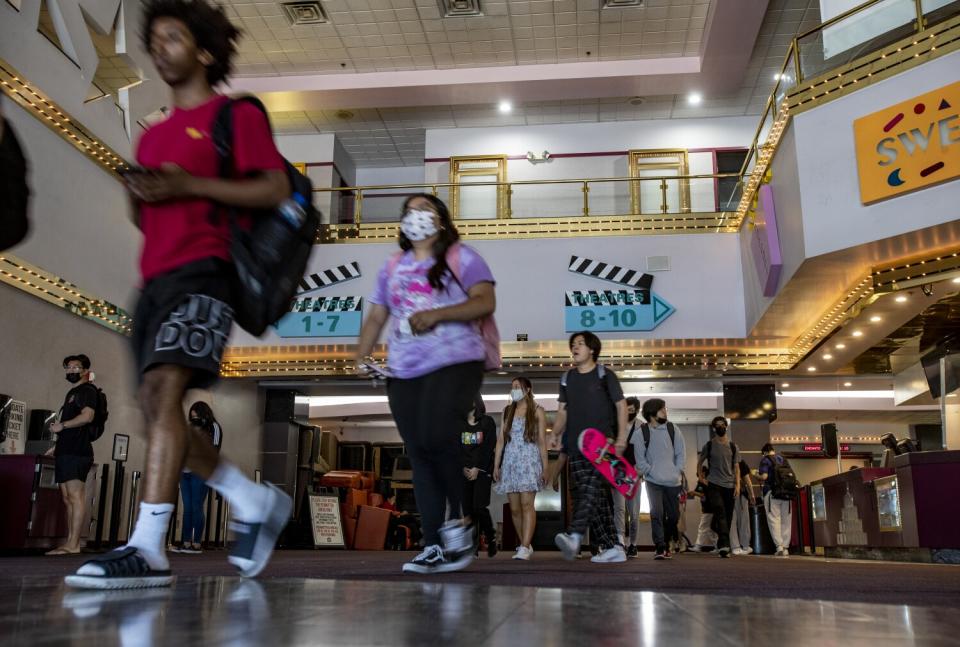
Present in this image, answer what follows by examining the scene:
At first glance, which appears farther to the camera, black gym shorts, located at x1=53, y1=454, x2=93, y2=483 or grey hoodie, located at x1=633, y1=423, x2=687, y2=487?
grey hoodie, located at x1=633, y1=423, x2=687, y2=487

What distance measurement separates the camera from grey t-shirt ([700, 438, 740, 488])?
9.55 metres

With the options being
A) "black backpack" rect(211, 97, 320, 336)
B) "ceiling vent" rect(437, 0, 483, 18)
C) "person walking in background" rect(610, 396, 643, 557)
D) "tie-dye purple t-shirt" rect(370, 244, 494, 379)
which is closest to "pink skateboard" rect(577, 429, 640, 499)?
"person walking in background" rect(610, 396, 643, 557)

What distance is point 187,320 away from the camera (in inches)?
88.9

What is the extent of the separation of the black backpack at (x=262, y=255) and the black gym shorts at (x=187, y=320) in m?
0.07

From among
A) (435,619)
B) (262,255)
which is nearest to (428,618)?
(435,619)

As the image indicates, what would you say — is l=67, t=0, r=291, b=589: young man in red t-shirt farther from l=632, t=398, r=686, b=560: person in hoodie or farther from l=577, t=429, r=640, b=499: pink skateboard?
l=632, t=398, r=686, b=560: person in hoodie

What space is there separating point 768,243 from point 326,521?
7.39 meters

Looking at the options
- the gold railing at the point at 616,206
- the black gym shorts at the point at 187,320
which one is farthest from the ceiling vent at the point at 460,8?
the black gym shorts at the point at 187,320

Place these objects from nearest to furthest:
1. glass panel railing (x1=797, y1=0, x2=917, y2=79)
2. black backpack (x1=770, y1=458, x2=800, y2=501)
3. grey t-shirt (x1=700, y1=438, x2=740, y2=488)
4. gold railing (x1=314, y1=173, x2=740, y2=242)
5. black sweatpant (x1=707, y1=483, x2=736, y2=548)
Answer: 1. glass panel railing (x1=797, y1=0, x2=917, y2=79)
2. grey t-shirt (x1=700, y1=438, x2=740, y2=488)
3. black sweatpant (x1=707, y1=483, x2=736, y2=548)
4. black backpack (x1=770, y1=458, x2=800, y2=501)
5. gold railing (x1=314, y1=173, x2=740, y2=242)

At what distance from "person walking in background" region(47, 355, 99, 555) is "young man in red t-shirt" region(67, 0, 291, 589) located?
563cm

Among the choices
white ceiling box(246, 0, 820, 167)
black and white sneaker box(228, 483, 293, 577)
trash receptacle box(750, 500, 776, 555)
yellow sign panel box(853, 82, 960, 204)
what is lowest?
trash receptacle box(750, 500, 776, 555)

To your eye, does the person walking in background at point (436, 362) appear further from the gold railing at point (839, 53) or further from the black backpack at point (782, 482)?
the black backpack at point (782, 482)

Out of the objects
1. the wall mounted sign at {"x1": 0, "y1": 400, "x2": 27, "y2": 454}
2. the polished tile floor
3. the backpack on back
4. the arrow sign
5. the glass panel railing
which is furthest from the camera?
the arrow sign

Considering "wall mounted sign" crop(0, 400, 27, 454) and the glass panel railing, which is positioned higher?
the glass panel railing
